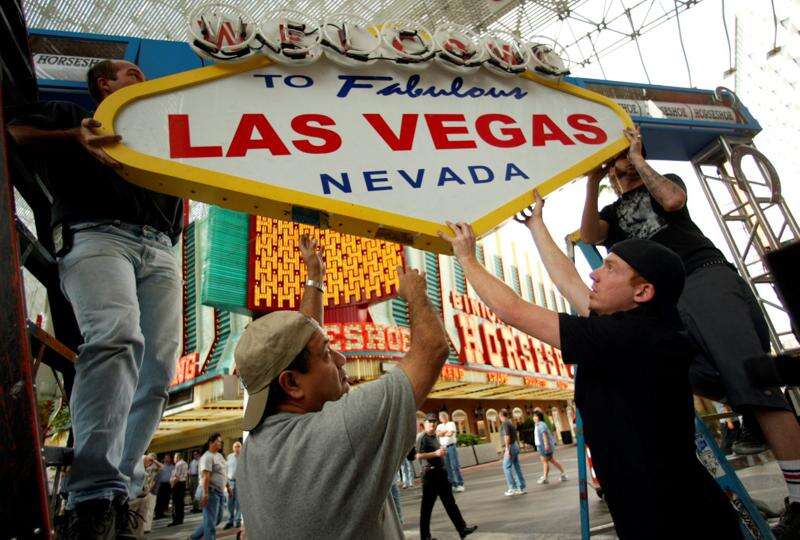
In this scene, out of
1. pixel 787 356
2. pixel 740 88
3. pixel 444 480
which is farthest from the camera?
pixel 740 88

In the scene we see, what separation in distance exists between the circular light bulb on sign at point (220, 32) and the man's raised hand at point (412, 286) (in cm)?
105

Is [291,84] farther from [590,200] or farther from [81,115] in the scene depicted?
[590,200]

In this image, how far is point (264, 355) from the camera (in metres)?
1.18

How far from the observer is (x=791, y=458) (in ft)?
5.52

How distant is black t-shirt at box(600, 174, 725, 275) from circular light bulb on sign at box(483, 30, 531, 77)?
0.85 meters

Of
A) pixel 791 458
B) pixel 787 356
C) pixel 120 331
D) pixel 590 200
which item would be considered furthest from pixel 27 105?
pixel 791 458

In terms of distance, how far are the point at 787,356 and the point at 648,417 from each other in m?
0.61

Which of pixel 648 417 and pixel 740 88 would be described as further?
pixel 740 88

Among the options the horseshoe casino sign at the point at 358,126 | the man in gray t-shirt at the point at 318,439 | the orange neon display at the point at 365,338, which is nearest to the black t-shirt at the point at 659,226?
the horseshoe casino sign at the point at 358,126

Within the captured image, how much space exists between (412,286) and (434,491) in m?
4.74

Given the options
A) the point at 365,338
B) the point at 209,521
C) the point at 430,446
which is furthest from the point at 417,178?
the point at 365,338

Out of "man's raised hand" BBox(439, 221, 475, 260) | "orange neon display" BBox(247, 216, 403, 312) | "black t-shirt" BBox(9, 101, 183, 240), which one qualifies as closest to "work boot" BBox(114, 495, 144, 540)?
"black t-shirt" BBox(9, 101, 183, 240)

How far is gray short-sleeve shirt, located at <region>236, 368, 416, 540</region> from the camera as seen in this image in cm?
97

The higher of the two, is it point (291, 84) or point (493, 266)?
point (493, 266)
